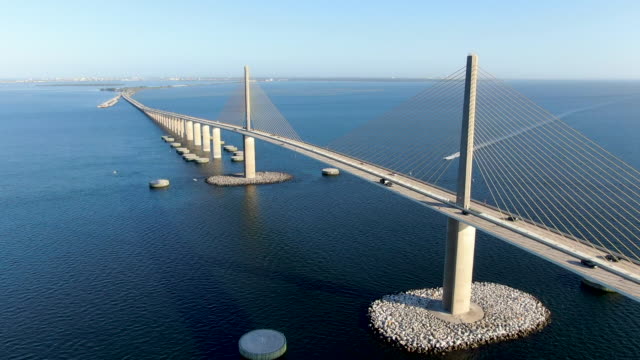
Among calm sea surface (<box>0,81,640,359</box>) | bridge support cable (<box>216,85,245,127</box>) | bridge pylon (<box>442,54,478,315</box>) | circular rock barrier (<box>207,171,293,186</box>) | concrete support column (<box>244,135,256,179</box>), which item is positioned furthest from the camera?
bridge support cable (<box>216,85,245,127</box>)

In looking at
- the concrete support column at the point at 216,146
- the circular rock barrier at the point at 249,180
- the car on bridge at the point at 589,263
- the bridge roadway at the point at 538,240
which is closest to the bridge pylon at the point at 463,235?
the bridge roadway at the point at 538,240

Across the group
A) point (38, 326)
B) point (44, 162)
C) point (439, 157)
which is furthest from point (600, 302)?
point (44, 162)

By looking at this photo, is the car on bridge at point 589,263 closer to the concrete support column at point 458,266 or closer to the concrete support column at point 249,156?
the concrete support column at point 458,266

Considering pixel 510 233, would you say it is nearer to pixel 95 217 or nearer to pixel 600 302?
pixel 600 302

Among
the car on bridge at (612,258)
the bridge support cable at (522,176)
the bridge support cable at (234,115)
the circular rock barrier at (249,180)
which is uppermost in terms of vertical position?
the bridge support cable at (234,115)

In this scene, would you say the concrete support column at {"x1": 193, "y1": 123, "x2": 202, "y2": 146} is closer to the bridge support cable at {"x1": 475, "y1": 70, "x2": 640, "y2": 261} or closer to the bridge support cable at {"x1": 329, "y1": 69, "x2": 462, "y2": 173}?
the bridge support cable at {"x1": 329, "y1": 69, "x2": 462, "y2": 173}

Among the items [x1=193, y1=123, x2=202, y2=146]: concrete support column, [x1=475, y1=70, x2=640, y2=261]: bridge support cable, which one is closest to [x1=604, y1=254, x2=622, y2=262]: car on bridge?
[x1=475, y1=70, x2=640, y2=261]: bridge support cable
